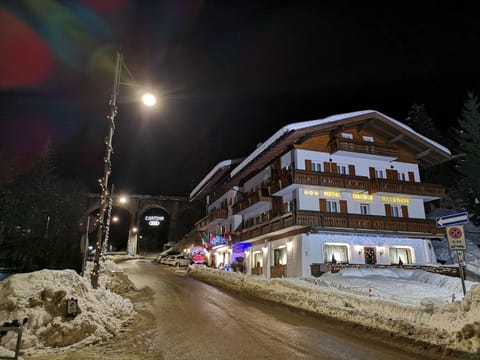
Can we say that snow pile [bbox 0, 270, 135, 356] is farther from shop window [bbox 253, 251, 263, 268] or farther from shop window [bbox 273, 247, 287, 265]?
shop window [bbox 253, 251, 263, 268]

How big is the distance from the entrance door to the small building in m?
0.08

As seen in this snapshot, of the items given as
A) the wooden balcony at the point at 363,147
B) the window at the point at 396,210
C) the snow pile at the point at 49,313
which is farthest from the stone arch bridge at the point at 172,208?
the snow pile at the point at 49,313

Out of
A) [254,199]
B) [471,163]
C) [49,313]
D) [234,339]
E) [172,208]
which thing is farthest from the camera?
[172,208]

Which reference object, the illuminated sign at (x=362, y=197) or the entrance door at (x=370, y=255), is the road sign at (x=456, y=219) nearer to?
the entrance door at (x=370, y=255)

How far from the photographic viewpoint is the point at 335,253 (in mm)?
26719

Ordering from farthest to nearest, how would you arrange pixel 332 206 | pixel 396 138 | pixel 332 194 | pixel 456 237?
pixel 396 138 < pixel 332 194 < pixel 332 206 < pixel 456 237

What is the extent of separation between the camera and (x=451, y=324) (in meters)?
8.01

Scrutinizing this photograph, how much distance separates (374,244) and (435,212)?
75.7 ft

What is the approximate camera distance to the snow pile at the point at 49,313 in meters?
6.58

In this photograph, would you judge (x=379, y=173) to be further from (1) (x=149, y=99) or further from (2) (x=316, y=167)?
(1) (x=149, y=99)

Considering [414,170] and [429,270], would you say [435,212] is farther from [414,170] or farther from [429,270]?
[429,270]

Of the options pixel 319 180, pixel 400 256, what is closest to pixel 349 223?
pixel 319 180

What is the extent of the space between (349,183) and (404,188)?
5590 mm

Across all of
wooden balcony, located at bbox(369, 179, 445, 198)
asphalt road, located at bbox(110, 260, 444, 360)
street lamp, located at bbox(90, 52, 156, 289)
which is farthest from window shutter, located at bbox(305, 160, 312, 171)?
street lamp, located at bbox(90, 52, 156, 289)
